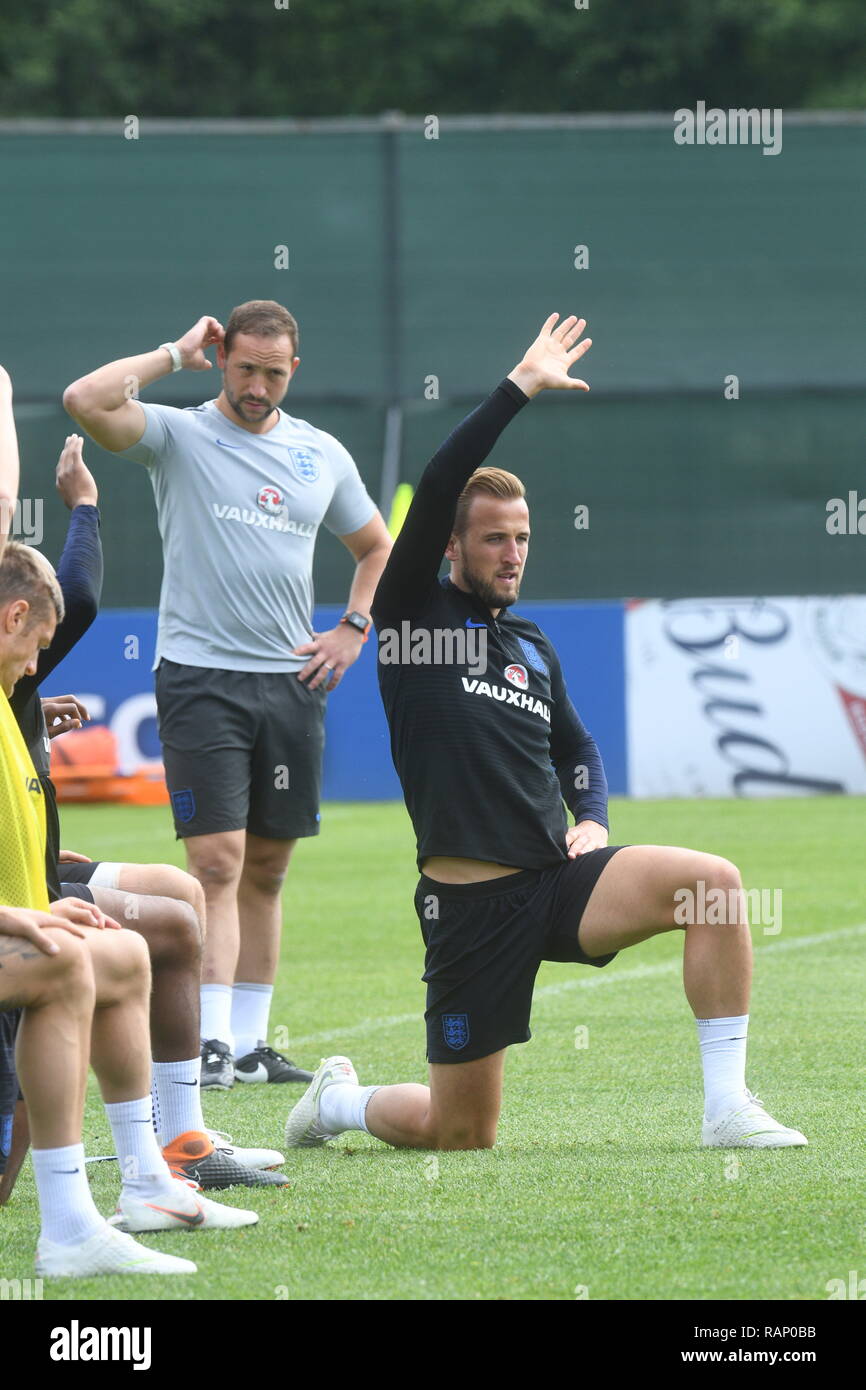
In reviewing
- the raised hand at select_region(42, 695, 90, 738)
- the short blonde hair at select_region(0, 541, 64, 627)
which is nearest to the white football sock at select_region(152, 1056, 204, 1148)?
the raised hand at select_region(42, 695, 90, 738)

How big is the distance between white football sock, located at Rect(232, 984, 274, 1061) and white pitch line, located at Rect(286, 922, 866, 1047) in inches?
12.6

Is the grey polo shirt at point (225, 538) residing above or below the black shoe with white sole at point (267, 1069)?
above

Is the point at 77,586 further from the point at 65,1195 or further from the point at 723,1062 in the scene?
the point at 723,1062

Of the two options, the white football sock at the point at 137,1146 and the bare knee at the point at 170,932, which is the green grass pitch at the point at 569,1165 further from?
the bare knee at the point at 170,932

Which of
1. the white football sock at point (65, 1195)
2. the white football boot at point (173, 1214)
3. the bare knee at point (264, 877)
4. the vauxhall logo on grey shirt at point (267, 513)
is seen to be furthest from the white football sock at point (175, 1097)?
the vauxhall logo on grey shirt at point (267, 513)

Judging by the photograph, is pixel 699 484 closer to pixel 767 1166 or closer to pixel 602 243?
pixel 602 243

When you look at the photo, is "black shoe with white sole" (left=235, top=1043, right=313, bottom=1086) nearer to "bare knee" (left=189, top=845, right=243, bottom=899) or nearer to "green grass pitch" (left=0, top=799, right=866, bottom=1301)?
"green grass pitch" (left=0, top=799, right=866, bottom=1301)

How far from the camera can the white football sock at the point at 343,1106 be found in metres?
5.33

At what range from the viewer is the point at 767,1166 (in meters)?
4.76

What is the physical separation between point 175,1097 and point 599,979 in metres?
4.03

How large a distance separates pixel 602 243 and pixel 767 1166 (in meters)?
19.0

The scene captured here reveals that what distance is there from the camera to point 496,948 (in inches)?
204

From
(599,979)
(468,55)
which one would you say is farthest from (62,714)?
(468,55)

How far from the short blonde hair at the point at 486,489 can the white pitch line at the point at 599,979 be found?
250 centimetres
